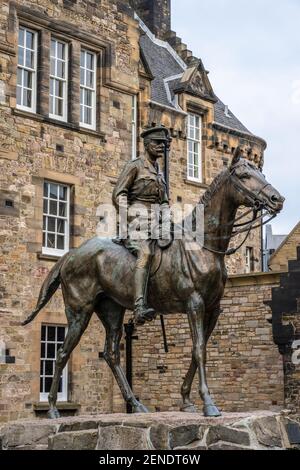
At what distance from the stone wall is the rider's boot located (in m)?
10.8

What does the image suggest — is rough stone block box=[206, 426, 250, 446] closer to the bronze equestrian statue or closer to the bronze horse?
the bronze horse

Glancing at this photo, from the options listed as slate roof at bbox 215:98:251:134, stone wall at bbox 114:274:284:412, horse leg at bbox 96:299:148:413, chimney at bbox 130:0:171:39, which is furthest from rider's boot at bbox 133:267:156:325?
chimney at bbox 130:0:171:39

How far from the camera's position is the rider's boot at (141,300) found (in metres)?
10.0

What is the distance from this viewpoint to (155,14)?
32.8 metres

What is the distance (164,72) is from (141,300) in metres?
21.2

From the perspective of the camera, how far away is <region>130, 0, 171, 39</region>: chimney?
32562mm

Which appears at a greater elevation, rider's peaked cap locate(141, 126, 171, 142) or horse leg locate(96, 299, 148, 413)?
rider's peaked cap locate(141, 126, 171, 142)

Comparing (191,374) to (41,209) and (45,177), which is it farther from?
(45,177)

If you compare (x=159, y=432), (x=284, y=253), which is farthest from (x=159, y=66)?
(x=159, y=432)

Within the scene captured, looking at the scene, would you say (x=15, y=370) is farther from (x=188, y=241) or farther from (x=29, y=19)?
(x=188, y=241)

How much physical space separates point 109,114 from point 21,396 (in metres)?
8.45

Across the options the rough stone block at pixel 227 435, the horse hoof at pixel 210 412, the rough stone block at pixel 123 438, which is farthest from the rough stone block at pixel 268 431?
the rough stone block at pixel 123 438

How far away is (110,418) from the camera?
10.0 m

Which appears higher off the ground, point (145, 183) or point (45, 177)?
point (45, 177)
